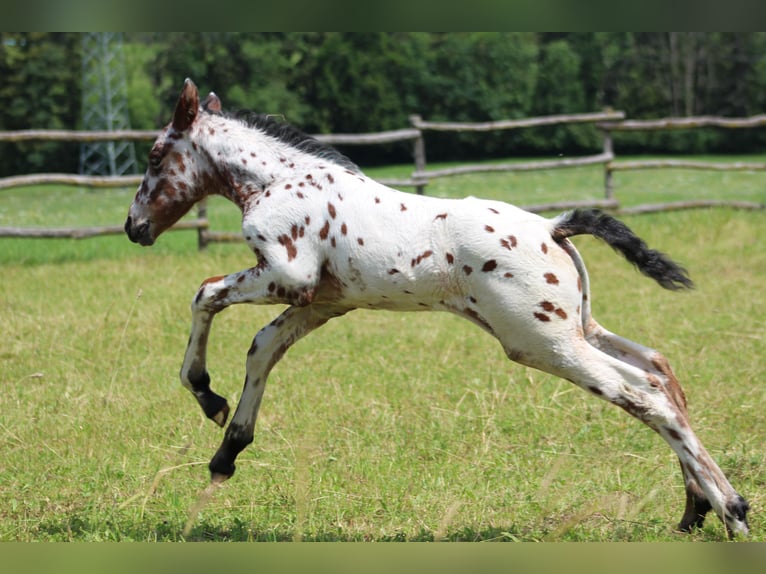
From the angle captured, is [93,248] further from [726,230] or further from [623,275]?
[726,230]

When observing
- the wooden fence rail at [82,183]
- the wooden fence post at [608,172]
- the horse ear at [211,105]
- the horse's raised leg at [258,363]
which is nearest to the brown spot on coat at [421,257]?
the horse's raised leg at [258,363]

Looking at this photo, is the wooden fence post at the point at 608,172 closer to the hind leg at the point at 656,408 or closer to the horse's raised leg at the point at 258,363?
the horse's raised leg at the point at 258,363

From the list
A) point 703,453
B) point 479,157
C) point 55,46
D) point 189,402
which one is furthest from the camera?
point 479,157

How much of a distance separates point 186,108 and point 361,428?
2.33 m

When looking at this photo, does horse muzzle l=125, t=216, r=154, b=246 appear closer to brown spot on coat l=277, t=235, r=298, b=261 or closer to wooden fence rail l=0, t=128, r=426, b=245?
brown spot on coat l=277, t=235, r=298, b=261


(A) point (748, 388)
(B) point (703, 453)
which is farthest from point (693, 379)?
(B) point (703, 453)

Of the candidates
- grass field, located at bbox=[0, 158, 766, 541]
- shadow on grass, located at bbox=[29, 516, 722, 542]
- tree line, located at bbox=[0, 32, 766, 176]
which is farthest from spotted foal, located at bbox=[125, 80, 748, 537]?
tree line, located at bbox=[0, 32, 766, 176]

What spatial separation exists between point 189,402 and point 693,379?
11.6 feet

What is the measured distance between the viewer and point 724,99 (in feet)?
97.7

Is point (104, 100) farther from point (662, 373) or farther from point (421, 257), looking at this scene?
point (662, 373)

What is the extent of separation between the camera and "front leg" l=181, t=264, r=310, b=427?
4332mm

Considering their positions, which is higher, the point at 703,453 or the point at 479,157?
the point at 703,453

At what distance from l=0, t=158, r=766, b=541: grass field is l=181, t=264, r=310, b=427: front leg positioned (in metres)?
0.45

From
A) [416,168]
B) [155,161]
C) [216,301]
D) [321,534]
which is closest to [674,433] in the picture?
[321,534]
